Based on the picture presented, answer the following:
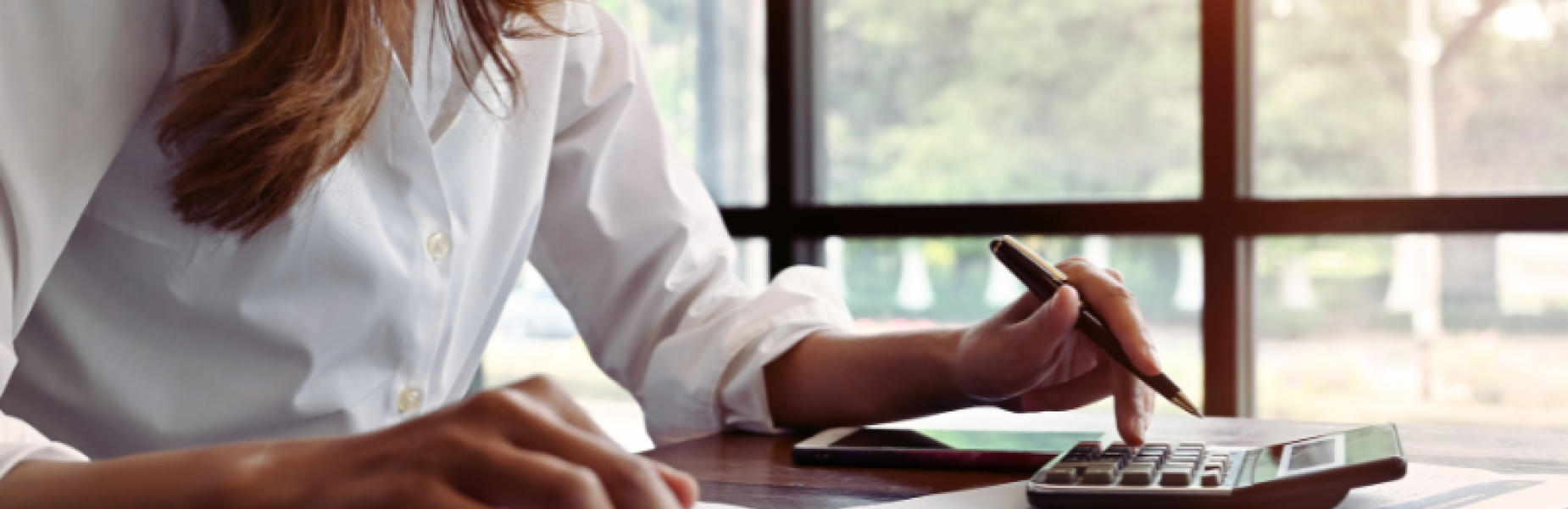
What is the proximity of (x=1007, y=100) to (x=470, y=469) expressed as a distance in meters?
1.89

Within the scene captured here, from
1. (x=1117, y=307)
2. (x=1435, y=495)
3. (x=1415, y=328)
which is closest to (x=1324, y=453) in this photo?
(x=1435, y=495)

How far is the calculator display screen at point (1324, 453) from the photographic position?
570 millimetres

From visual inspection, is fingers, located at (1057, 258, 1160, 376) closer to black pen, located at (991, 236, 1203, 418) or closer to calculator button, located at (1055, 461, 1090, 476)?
black pen, located at (991, 236, 1203, 418)

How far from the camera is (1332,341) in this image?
2.05 metres

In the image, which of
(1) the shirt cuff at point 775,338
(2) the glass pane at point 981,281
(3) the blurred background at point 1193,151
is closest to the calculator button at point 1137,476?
(1) the shirt cuff at point 775,338

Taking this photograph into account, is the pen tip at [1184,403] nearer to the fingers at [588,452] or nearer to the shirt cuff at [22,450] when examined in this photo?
the fingers at [588,452]

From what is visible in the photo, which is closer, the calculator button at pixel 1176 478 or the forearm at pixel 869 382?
the calculator button at pixel 1176 478

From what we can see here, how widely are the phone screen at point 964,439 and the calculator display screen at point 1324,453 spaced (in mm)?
119

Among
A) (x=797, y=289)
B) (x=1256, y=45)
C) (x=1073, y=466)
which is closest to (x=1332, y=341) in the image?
(x=1256, y=45)

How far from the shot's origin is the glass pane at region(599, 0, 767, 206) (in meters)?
2.35

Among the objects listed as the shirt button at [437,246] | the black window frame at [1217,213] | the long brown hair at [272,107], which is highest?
the long brown hair at [272,107]

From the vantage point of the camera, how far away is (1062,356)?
0.84 meters

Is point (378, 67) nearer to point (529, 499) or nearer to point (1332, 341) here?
point (529, 499)

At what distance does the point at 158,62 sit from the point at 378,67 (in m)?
0.11
